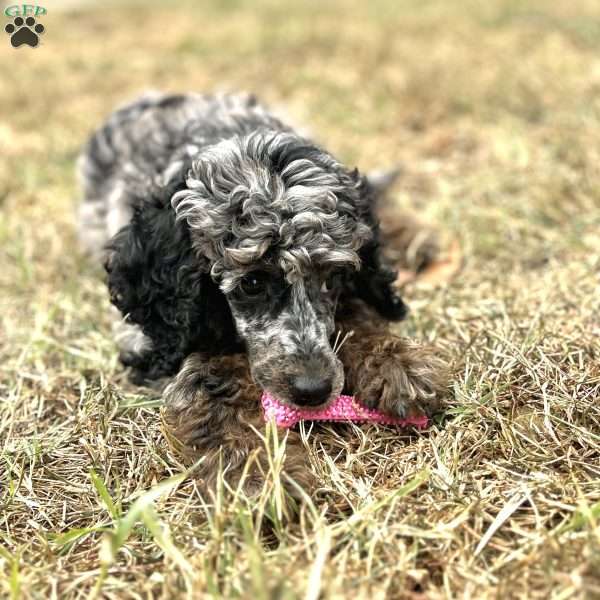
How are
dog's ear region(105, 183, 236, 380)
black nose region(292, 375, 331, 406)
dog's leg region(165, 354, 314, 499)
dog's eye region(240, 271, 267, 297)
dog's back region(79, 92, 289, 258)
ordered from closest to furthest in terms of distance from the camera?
dog's leg region(165, 354, 314, 499), black nose region(292, 375, 331, 406), dog's eye region(240, 271, 267, 297), dog's ear region(105, 183, 236, 380), dog's back region(79, 92, 289, 258)

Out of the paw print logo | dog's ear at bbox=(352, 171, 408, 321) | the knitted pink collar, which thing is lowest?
the knitted pink collar

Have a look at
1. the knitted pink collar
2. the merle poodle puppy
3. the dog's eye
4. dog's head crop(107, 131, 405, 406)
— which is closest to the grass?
the knitted pink collar

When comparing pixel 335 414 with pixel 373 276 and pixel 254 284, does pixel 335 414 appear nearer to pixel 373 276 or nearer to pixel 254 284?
pixel 254 284

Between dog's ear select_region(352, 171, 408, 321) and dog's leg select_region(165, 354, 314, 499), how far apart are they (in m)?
0.80

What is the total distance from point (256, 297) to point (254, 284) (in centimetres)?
7

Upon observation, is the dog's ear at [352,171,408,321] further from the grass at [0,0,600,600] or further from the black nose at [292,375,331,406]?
the black nose at [292,375,331,406]

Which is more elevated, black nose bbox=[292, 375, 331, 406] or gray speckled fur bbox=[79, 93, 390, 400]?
gray speckled fur bbox=[79, 93, 390, 400]

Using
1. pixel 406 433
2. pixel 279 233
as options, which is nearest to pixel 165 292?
pixel 279 233

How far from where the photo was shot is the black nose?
313cm

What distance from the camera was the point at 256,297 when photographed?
135 inches

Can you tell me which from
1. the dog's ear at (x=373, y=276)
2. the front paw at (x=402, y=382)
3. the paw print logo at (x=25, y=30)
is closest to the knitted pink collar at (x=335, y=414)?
the front paw at (x=402, y=382)

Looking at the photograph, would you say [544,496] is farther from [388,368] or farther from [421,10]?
[421,10]

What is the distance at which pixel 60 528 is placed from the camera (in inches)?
119

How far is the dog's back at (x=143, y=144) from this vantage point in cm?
476
